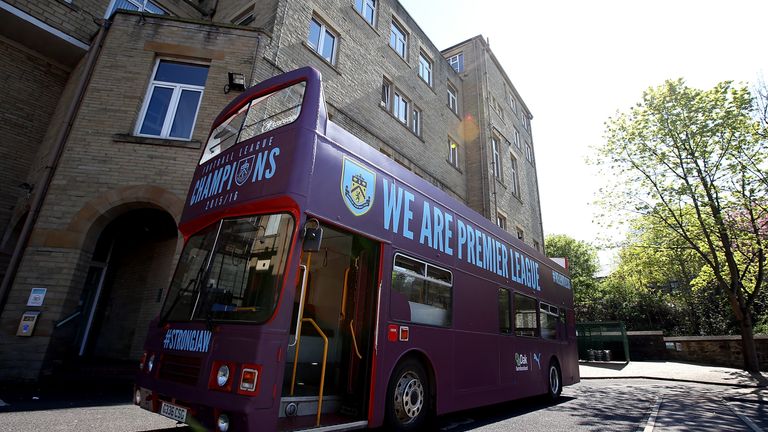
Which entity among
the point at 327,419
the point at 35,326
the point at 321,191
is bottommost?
the point at 327,419

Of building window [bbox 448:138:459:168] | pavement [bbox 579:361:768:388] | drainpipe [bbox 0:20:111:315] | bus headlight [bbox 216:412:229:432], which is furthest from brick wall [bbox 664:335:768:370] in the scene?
drainpipe [bbox 0:20:111:315]

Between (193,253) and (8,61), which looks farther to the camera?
(8,61)

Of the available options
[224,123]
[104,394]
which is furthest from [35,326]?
[224,123]

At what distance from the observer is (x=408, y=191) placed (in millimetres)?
5496

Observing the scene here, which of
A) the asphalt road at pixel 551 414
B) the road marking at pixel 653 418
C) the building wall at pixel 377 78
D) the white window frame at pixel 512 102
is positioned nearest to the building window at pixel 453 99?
the building wall at pixel 377 78

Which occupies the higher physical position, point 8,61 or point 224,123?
point 8,61

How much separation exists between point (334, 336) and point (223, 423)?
1.90 metres

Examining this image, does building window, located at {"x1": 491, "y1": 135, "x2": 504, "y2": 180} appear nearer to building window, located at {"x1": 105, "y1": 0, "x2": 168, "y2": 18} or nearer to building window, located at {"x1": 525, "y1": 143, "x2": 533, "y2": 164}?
building window, located at {"x1": 525, "y1": 143, "x2": 533, "y2": 164}

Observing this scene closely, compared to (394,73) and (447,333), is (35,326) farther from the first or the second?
(394,73)

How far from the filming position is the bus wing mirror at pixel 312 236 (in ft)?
11.7

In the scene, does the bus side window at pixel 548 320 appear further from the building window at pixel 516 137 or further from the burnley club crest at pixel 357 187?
the building window at pixel 516 137

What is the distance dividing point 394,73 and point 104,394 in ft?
43.3

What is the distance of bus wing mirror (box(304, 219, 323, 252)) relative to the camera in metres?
3.58

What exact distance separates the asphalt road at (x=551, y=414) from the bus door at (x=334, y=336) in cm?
192
